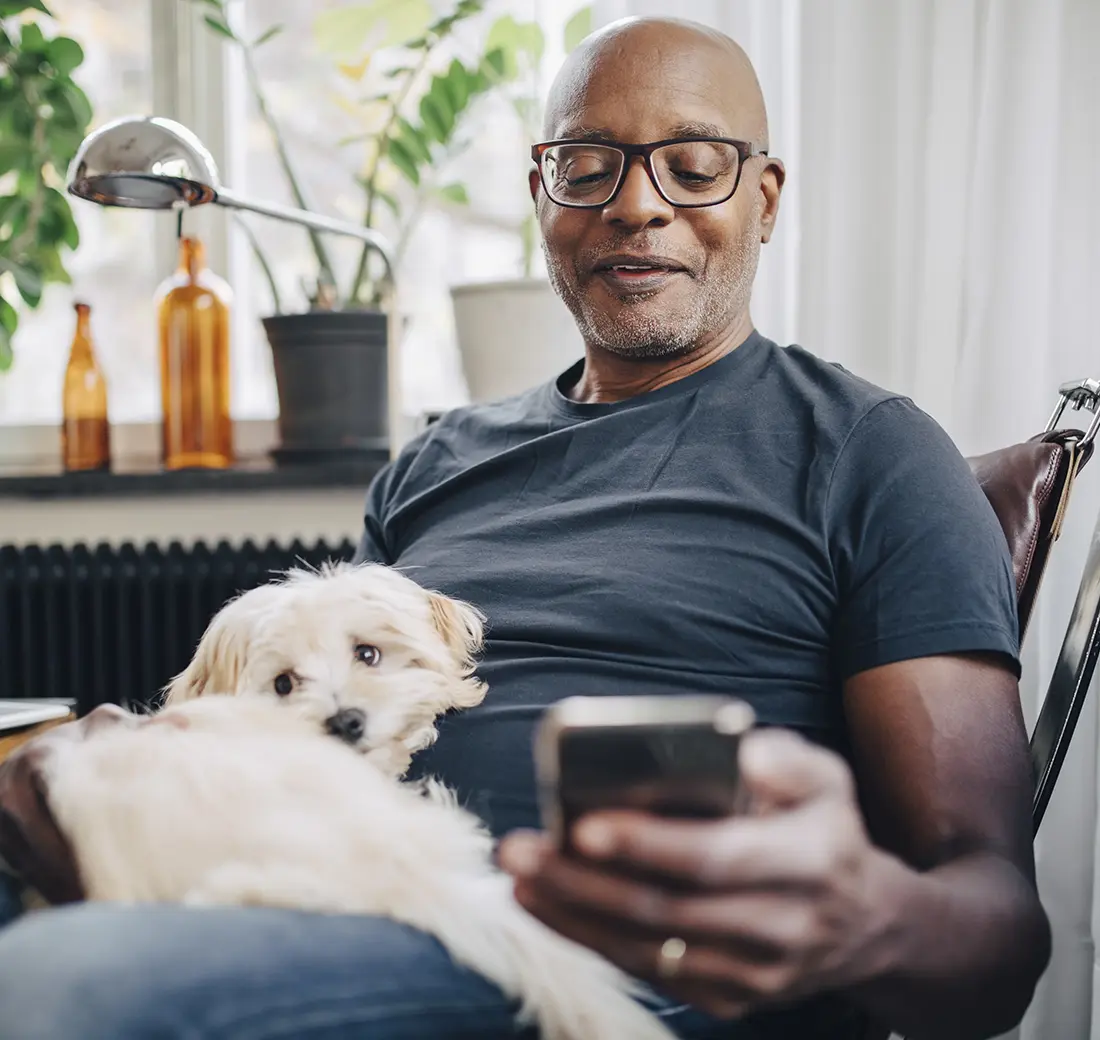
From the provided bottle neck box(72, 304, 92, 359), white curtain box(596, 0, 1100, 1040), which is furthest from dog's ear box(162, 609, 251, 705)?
bottle neck box(72, 304, 92, 359)

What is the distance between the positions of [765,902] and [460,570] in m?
0.62

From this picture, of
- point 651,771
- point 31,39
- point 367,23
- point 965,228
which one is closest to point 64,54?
point 31,39

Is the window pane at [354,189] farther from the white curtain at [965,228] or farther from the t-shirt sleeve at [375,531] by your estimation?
the t-shirt sleeve at [375,531]

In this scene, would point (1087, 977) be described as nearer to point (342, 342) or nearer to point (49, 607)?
point (342, 342)

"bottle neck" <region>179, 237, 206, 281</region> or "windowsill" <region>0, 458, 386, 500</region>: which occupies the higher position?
"bottle neck" <region>179, 237, 206, 281</region>

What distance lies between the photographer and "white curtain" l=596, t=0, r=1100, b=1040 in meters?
1.60

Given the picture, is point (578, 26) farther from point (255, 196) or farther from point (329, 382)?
point (255, 196)

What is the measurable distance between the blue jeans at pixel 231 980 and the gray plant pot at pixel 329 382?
1.59 metres

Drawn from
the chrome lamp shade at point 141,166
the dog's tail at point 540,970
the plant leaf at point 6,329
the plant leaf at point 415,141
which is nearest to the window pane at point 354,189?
the plant leaf at point 415,141

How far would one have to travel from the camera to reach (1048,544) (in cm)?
125

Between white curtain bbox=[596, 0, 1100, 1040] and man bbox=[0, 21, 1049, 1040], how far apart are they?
340 millimetres

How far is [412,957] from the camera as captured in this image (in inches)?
32.6

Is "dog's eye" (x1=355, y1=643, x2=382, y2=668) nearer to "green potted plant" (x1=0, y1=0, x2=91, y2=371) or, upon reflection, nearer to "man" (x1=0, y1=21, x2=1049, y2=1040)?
"man" (x1=0, y1=21, x2=1049, y2=1040)

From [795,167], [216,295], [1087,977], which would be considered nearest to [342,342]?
[216,295]
